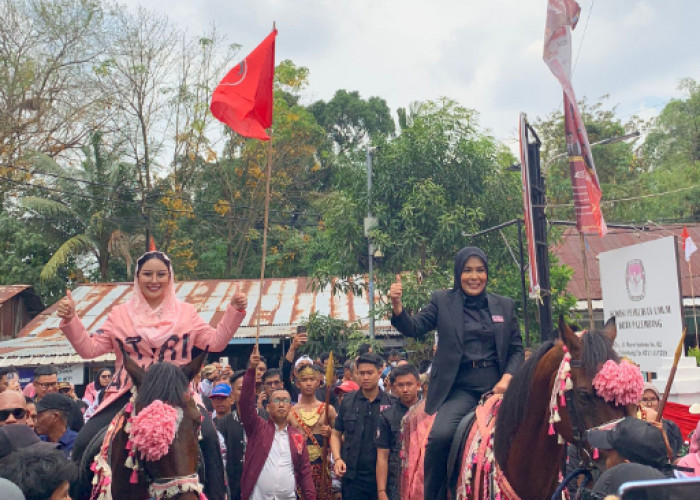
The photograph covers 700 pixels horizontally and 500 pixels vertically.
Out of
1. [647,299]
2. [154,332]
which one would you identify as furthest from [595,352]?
[647,299]

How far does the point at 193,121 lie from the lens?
103 feet

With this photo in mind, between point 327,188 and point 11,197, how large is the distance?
526 inches

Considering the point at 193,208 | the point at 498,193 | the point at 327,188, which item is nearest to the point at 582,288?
the point at 498,193

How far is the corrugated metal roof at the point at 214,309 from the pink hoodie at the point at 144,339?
599 inches

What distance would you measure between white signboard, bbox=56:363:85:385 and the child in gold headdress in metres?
13.5

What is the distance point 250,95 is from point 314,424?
3.71m

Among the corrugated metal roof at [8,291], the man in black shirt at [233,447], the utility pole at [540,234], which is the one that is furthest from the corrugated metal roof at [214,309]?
the man in black shirt at [233,447]

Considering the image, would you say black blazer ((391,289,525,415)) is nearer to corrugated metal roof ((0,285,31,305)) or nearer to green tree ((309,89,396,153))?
corrugated metal roof ((0,285,31,305))

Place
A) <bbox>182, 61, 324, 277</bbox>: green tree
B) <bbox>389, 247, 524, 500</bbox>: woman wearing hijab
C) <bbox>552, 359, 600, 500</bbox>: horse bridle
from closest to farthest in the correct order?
<bbox>552, 359, 600, 500</bbox>: horse bridle → <bbox>389, 247, 524, 500</bbox>: woman wearing hijab → <bbox>182, 61, 324, 277</bbox>: green tree

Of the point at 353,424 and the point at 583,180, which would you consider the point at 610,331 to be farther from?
the point at 583,180

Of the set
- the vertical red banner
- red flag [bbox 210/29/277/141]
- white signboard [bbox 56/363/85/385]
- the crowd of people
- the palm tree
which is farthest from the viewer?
the palm tree

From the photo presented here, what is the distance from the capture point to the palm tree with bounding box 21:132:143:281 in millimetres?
28172

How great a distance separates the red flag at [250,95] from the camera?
25.8 ft

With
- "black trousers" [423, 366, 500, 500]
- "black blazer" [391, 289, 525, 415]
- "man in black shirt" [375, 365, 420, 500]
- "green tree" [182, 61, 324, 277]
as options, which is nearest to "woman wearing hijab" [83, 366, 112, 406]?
"man in black shirt" [375, 365, 420, 500]
